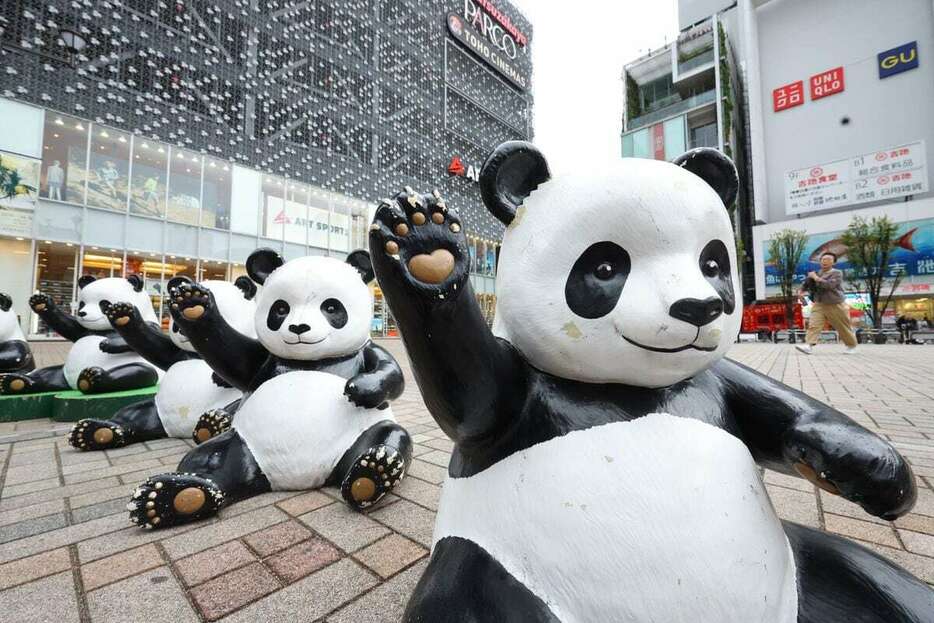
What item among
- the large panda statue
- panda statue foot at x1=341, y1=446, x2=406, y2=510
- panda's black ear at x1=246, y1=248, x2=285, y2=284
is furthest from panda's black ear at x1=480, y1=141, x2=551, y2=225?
panda's black ear at x1=246, y1=248, x2=285, y2=284

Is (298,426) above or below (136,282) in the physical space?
below

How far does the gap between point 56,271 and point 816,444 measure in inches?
709

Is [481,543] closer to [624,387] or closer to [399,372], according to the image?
[624,387]

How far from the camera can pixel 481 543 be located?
0.93 m

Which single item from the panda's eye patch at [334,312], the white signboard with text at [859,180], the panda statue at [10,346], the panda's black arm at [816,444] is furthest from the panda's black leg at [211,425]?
the white signboard with text at [859,180]

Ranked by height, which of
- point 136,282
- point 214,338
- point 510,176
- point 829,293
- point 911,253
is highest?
point 911,253

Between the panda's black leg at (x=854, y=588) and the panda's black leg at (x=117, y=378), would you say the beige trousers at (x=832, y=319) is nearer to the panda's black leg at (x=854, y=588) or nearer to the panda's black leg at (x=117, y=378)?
the panda's black leg at (x=854, y=588)

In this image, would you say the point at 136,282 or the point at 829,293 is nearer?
the point at 136,282

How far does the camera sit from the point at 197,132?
14.8m

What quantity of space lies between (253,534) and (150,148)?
1661cm

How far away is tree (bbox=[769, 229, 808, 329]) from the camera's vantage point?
27.3 meters

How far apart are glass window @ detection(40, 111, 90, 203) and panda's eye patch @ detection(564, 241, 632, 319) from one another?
17202 millimetres

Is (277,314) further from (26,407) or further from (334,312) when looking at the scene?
(26,407)

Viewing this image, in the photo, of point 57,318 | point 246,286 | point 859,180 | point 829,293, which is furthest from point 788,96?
point 57,318
